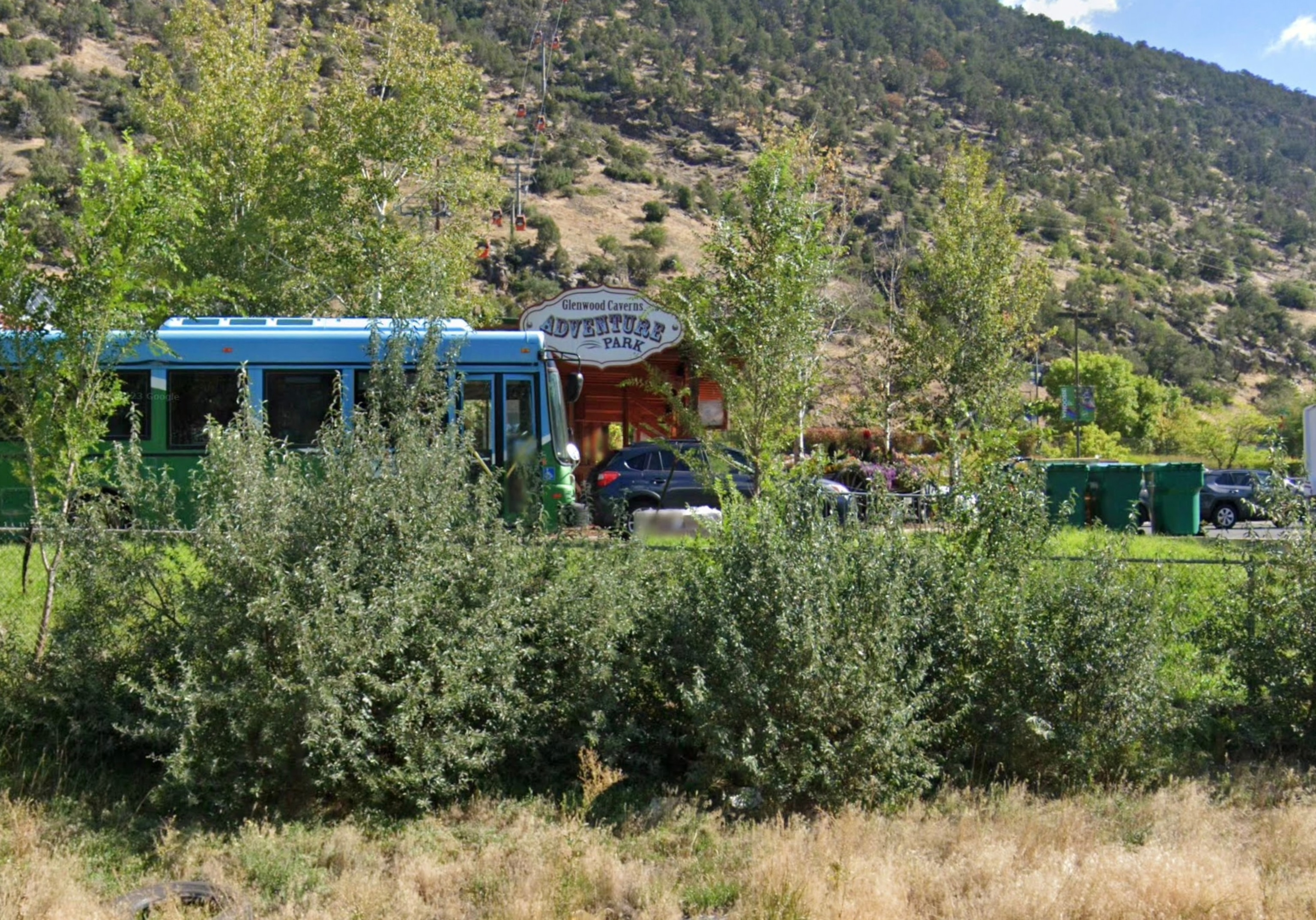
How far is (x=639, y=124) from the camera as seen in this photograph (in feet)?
301

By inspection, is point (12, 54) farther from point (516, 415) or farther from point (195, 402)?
point (516, 415)

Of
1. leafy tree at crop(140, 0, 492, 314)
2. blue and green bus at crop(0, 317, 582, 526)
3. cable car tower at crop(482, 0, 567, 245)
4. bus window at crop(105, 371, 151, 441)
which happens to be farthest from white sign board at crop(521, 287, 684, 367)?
cable car tower at crop(482, 0, 567, 245)

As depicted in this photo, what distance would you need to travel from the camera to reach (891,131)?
327 ft

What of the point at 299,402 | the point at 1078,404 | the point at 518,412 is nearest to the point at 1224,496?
the point at 1078,404

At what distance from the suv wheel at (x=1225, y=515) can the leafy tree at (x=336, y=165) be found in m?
20.7

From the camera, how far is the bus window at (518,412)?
51.5ft

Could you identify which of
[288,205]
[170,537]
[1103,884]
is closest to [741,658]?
[1103,884]

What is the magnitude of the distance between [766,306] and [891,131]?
9408 cm

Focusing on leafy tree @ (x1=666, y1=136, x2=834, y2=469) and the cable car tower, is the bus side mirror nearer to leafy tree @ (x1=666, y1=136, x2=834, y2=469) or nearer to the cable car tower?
leafy tree @ (x1=666, y1=136, x2=834, y2=469)

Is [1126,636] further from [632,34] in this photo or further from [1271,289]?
[632,34]

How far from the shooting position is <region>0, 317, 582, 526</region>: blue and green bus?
1537 cm

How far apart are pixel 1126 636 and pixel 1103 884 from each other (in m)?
2.38

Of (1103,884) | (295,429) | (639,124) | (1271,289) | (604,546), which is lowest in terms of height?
(1103,884)

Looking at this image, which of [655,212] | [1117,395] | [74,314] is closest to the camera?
[74,314]
